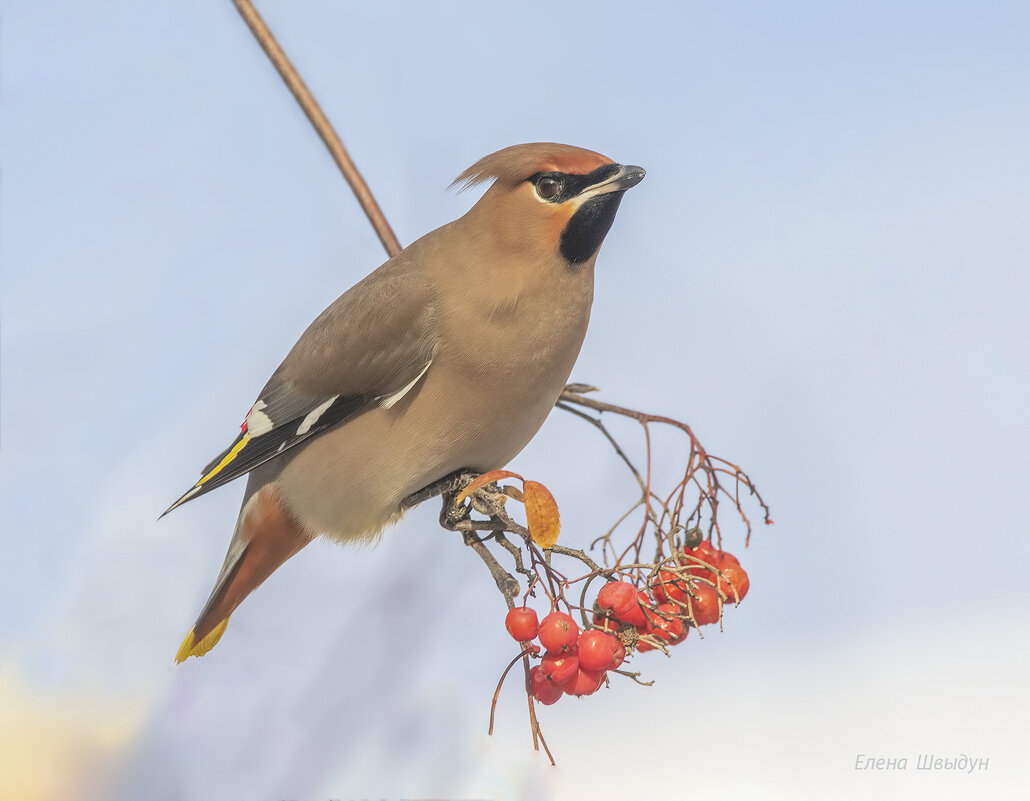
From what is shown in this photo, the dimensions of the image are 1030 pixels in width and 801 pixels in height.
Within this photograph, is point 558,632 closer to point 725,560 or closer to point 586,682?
point 586,682

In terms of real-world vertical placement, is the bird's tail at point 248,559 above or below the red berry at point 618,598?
below

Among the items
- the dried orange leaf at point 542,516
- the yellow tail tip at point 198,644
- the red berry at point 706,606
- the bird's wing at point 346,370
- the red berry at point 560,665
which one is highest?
the bird's wing at point 346,370

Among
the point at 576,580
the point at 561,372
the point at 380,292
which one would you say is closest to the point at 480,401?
the point at 561,372

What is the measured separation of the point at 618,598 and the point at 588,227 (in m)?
0.93

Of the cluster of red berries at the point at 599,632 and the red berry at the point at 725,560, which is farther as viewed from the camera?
the red berry at the point at 725,560

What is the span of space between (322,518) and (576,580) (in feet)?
3.30

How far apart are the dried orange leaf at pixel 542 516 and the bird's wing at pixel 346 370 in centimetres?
69

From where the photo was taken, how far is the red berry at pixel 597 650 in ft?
5.66

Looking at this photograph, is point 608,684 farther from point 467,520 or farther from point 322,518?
point 322,518

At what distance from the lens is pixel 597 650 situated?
1726 millimetres

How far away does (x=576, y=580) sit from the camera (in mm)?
1729

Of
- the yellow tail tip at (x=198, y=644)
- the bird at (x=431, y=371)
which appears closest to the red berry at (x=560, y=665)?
the bird at (x=431, y=371)

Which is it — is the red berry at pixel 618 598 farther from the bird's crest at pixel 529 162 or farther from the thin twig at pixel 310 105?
the thin twig at pixel 310 105

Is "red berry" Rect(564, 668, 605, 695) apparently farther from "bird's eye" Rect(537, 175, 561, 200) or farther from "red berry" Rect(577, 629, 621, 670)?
"bird's eye" Rect(537, 175, 561, 200)
